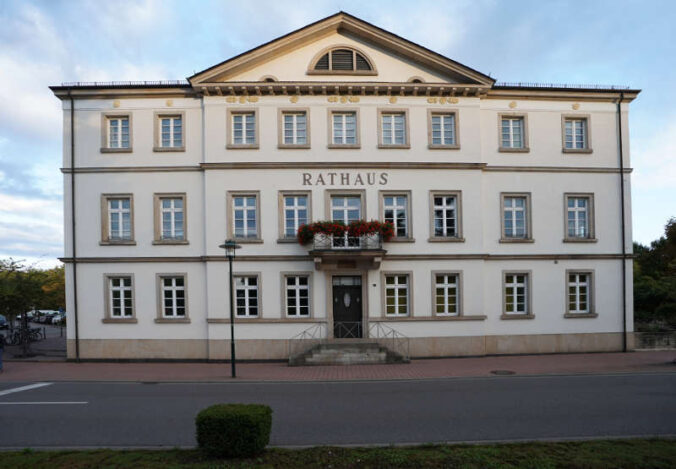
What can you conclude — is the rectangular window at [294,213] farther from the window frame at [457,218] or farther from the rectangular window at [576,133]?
the rectangular window at [576,133]

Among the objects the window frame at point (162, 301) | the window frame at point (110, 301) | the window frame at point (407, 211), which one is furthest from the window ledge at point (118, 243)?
the window frame at point (407, 211)

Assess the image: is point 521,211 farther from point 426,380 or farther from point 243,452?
point 243,452

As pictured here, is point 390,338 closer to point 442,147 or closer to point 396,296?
point 396,296

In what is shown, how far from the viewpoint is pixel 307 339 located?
55.9 ft

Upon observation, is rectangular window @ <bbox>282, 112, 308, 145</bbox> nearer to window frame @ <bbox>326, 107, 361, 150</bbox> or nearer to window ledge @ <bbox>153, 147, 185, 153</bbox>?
window frame @ <bbox>326, 107, 361, 150</bbox>

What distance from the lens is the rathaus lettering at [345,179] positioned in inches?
687

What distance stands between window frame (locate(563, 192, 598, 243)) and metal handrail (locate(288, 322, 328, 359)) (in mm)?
10872

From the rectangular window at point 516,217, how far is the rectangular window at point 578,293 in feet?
8.97

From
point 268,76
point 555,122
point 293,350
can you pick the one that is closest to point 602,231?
point 555,122

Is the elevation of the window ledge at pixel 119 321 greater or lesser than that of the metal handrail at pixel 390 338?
greater

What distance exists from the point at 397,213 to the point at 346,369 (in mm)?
6526

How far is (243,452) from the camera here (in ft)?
20.0

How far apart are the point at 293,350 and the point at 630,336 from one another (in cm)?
1426

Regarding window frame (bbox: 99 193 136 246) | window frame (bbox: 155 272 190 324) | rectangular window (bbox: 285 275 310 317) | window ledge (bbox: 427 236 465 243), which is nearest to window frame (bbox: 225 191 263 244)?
rectangular window (bbox: 285 275 310 317)
